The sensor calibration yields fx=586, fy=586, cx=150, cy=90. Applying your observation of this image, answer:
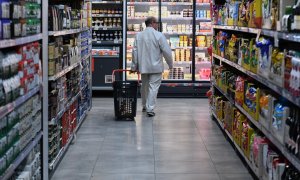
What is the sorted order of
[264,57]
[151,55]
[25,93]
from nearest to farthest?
[25,93] → [264,57] → [151,55]

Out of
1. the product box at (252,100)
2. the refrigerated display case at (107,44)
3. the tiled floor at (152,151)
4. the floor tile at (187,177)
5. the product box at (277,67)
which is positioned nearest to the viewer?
the product box at (277,67)

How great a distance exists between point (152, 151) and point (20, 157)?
3.34 meters

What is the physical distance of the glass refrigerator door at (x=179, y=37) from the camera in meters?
13.6

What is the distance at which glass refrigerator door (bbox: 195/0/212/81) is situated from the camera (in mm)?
13695

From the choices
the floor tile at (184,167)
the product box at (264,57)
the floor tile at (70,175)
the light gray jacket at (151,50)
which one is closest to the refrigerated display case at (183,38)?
the light gray jacket at (151,50)

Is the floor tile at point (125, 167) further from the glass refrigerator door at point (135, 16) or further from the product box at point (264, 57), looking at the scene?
the glass refrigerator door at point (135, 16)

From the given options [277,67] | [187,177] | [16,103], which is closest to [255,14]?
[277,67]

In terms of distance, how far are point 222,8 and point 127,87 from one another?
221 centimetres

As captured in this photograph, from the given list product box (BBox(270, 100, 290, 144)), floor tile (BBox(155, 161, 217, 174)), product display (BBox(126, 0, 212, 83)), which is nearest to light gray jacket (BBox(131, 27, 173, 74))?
product display (BBox(126, 0, 212, 83))

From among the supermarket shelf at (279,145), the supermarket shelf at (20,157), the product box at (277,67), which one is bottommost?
the supermarket shelf at (20,157)

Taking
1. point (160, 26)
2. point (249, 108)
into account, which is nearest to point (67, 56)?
point (249, 108)

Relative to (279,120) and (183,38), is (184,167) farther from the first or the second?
(183,38)

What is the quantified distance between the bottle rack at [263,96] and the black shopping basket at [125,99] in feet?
6.39

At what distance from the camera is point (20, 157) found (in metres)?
4.72
